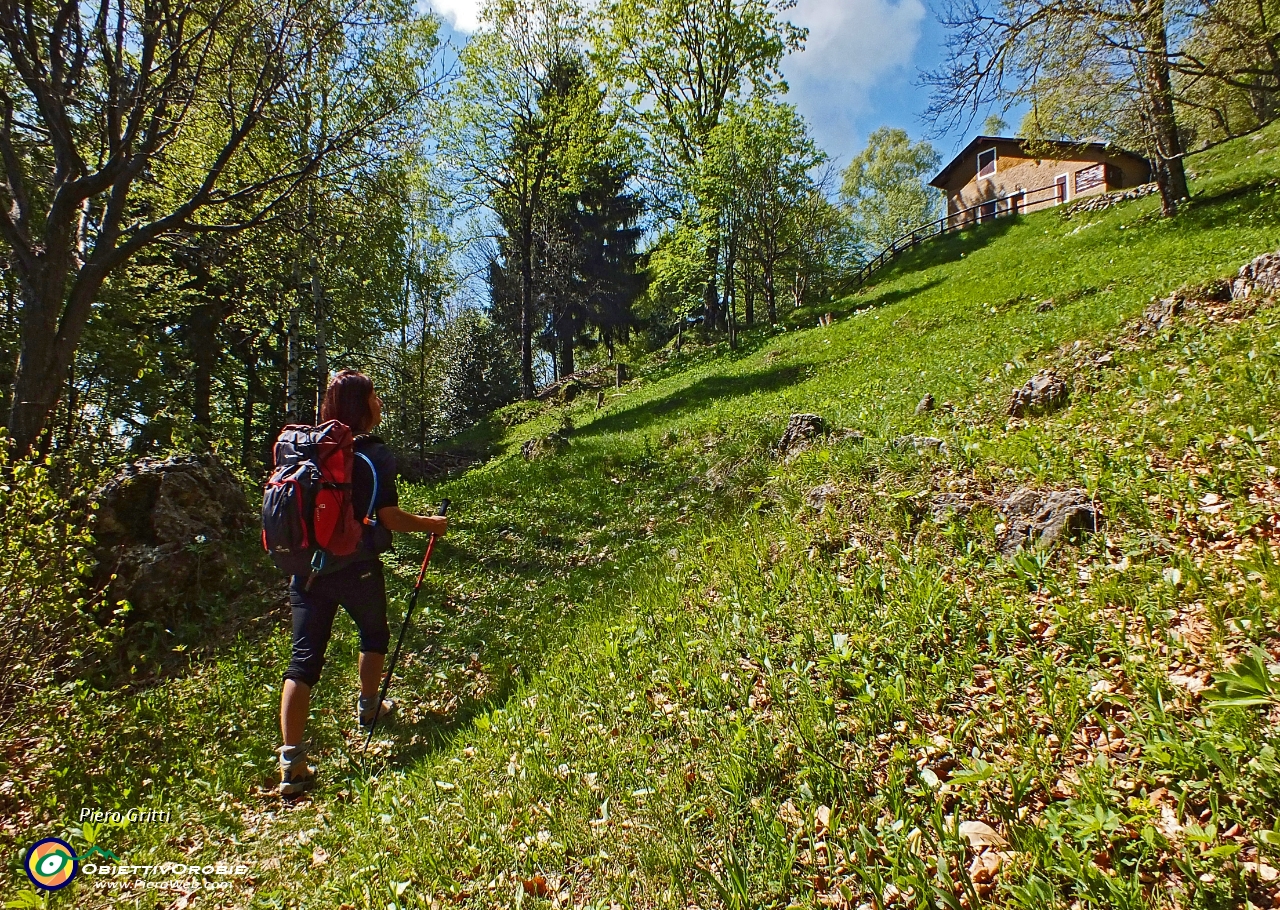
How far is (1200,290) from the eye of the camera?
693 centimetres

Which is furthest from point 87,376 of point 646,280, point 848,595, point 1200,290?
point 646,280

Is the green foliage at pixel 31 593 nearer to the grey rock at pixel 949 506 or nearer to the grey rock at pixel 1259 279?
the grey rock at pixel 949 506

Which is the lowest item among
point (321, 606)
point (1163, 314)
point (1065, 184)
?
point (321, 606)

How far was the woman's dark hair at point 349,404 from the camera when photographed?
4.22m

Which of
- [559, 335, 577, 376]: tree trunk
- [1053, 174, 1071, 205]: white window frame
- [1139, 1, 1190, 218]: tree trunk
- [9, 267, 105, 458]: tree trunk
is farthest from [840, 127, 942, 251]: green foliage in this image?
[9, 267, 105, 458]: tree trunk

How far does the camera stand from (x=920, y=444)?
5.79m

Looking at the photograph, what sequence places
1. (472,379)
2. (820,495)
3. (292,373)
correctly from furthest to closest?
(472,379) → (292,373) → (820,495)

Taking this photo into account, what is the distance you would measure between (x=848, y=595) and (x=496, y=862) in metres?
2.67

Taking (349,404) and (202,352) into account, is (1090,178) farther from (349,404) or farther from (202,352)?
(202,352)

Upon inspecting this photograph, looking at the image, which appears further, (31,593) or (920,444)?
(920,444)

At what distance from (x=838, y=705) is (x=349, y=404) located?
3795 millimetres

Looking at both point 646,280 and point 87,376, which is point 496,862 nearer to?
point 87,376

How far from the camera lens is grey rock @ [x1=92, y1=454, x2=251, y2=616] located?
646cm

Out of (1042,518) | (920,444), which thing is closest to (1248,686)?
(1042,518)
